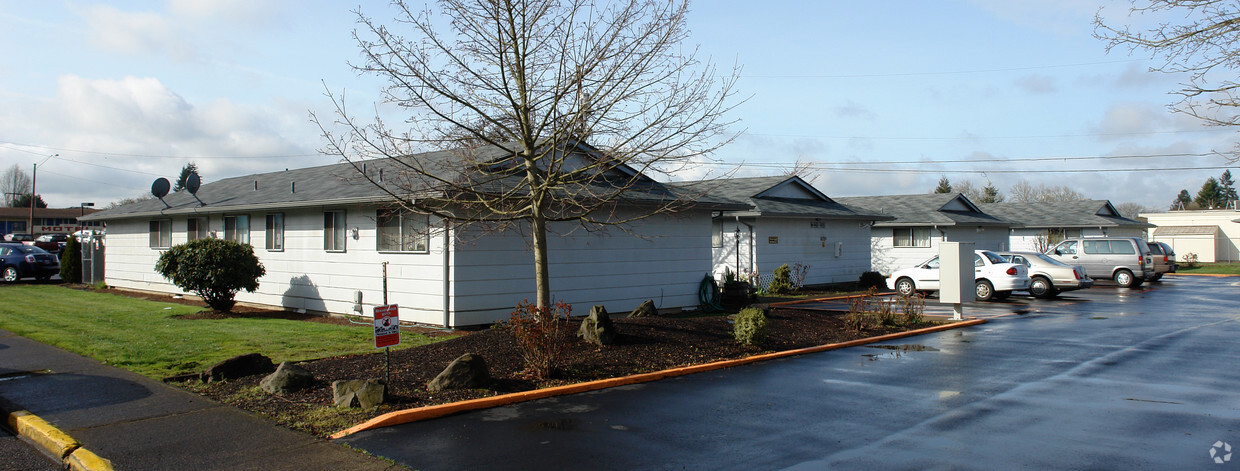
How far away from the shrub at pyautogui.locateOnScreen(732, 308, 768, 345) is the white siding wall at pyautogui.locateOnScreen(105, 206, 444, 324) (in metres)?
5.54

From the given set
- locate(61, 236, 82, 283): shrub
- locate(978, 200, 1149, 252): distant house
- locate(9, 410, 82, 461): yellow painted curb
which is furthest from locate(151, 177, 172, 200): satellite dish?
locate(978, 200, 1149, 252): distant house

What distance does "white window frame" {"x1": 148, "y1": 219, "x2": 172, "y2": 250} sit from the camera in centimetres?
2291

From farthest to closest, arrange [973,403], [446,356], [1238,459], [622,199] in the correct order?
[622,199] → [446,356] → [973,403] → [1238,459]

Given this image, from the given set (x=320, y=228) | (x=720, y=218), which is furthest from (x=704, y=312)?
(x=320, y=228)

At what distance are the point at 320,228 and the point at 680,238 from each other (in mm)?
8173

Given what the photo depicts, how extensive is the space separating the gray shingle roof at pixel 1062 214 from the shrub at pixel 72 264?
4059 centimetres

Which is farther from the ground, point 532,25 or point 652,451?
point 532,25

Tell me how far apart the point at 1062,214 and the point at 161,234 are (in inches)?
1707

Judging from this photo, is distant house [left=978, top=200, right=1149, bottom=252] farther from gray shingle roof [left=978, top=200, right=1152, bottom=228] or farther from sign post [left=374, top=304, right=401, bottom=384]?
sign post [left=374, top=304, right=401, bottom=384]

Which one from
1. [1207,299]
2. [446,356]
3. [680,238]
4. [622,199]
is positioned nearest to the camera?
[446,356]

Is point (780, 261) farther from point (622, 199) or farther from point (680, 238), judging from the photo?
point (622, 199)

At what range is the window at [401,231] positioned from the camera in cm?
1433

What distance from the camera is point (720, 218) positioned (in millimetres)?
24844

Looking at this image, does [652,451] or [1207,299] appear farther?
[1207,299]
